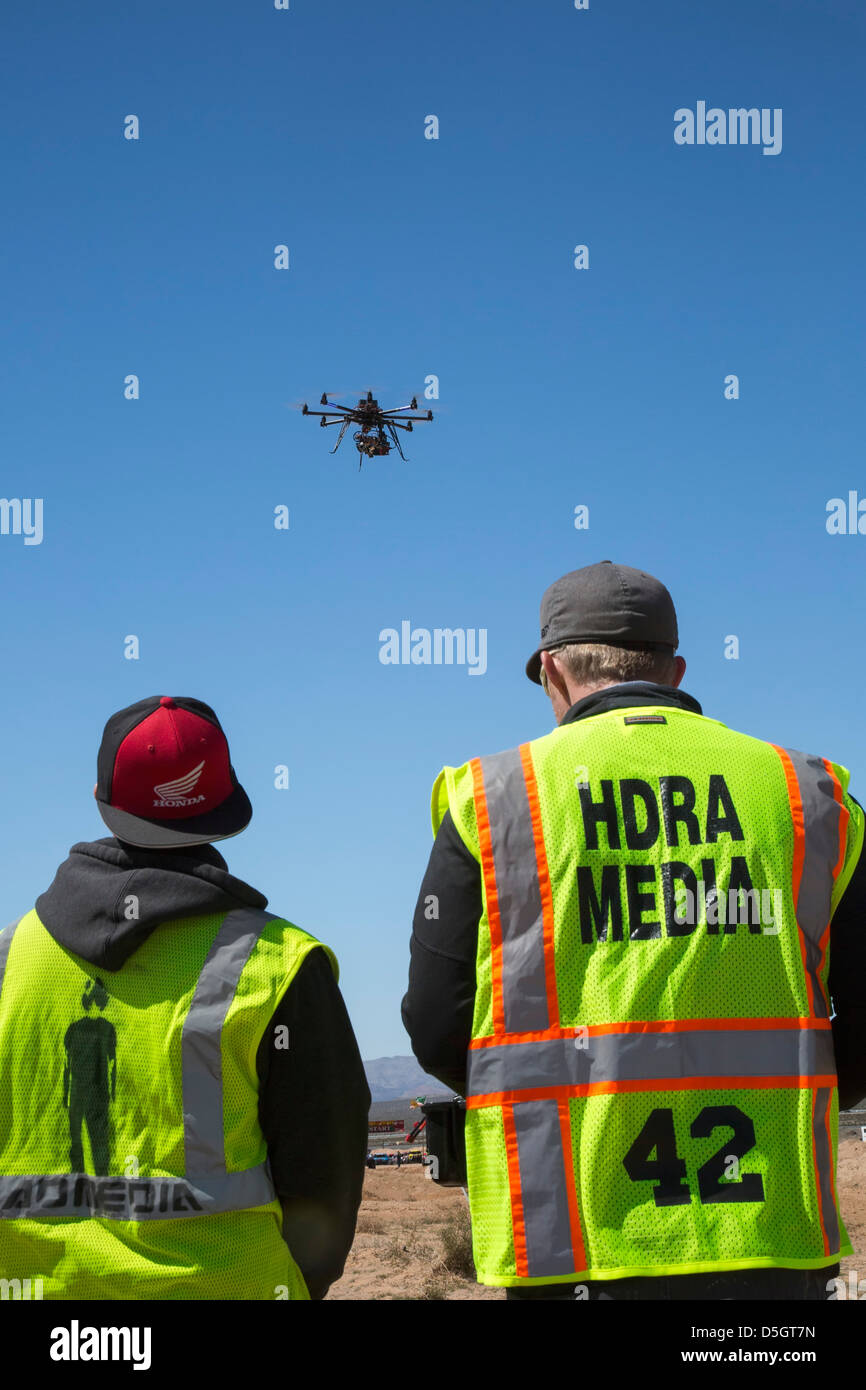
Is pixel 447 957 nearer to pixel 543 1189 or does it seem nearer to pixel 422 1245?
pixel 543 1189

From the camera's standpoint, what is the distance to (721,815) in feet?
10.6

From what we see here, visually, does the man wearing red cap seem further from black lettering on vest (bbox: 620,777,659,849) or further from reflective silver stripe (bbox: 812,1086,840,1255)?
reflective silver stripe (bbox: 812,1086,840,1255)

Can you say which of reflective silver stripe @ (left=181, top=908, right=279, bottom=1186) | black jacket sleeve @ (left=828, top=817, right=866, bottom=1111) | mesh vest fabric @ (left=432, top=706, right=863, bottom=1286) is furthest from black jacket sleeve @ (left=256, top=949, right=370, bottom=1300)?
black jacket sleeve @ (left=828, top=817, right=866, bottom=1111)

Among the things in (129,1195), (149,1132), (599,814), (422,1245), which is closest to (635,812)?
(599,814)

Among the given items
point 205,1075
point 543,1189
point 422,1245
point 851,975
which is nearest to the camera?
point 543,1189

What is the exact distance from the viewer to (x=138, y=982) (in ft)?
10.5

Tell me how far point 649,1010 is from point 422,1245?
16834mm

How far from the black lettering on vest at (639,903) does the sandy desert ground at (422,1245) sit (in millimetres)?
9456

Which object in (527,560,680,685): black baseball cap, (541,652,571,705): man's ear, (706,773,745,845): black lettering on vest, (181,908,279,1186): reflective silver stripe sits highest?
(527,560,680,685): black baseball cap

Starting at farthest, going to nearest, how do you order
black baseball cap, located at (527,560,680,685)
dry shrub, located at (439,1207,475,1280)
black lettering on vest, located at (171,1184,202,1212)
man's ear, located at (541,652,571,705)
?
dry shrub, located at (439,1207,475,1280)
man's ear, located at (541,652,571,705)
black baseball cap, located at (527,560,680,685)
black lettering on vest, located at (171,1184,202,1212)

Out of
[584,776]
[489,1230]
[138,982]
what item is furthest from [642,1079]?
[138,982]

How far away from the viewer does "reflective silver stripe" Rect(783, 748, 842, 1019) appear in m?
3.19

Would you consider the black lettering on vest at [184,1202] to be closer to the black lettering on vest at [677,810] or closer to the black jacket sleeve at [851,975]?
the black lettering on vest at [677,810]
